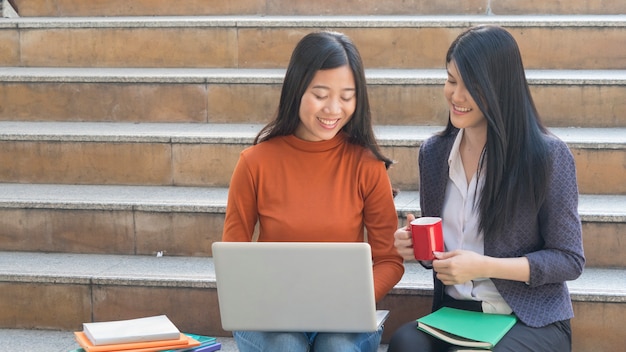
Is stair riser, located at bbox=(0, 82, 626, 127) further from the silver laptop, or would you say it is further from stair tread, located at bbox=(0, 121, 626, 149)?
the silver laptop

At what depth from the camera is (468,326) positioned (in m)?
2.62

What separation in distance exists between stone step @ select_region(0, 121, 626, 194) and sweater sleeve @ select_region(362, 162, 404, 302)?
91 cm

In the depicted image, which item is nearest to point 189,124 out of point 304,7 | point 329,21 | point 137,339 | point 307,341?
point 329,21

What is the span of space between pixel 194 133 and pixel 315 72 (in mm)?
1400

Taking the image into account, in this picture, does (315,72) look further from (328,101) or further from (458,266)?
(458,266)

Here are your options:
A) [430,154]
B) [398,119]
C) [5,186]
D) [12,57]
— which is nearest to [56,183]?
[5,186]

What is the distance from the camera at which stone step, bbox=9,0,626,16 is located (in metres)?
4.92

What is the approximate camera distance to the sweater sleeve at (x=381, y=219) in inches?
115

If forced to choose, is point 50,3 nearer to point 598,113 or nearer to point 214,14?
point 214,14

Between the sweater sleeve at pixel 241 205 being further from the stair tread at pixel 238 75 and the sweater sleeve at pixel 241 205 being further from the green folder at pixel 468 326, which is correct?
the stair tread at pixel 238 75

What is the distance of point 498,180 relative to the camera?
2693mm

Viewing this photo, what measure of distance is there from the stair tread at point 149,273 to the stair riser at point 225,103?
885mm

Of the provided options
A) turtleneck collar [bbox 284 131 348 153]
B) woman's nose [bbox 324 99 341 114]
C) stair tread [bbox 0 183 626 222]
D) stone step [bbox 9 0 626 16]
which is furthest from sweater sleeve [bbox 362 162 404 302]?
stone step [bbox 9 0 626 16]

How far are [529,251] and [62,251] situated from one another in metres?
1.98
